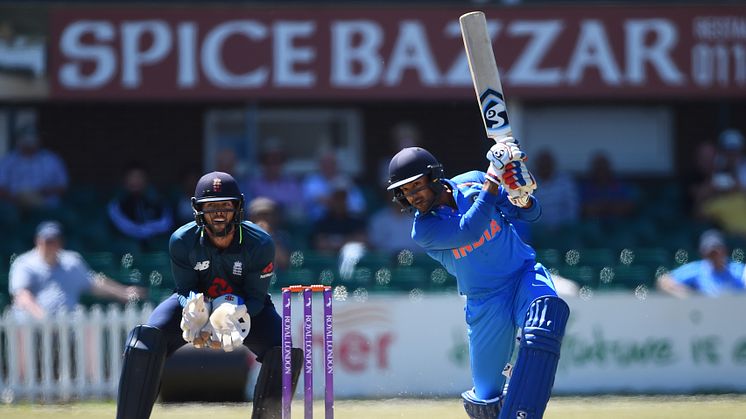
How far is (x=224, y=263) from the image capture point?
21.1ft

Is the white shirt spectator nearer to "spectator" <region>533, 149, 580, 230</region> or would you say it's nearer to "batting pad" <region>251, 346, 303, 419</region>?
"spectator" <region>533, 149, 580, 230</region>

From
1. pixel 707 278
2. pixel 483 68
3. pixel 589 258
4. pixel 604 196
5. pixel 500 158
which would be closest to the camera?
pixel 500 158

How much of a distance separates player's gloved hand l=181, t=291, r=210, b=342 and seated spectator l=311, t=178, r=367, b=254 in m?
5.30

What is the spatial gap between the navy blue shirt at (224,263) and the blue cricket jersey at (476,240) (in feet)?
2.61

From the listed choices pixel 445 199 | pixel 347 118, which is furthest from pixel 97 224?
pixel 445 199

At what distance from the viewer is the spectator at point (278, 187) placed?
1225 cm

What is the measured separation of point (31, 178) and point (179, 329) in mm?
6442

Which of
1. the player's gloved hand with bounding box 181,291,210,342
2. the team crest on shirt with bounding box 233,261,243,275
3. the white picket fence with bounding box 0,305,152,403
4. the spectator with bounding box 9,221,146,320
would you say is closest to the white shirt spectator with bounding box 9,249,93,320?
the spectator with bounding box 9,221,146,320

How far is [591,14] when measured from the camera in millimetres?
12242

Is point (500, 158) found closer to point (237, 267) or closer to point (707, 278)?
point (237, 267)

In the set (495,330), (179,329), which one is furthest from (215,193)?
(495,330)

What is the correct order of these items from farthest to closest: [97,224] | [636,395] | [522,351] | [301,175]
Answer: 1. [301,175]
2. [97,224]
3. [636,395]
4. [522,351]

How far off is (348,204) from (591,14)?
2942 millimetres

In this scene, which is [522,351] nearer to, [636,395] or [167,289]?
[636,395]
